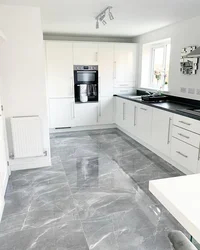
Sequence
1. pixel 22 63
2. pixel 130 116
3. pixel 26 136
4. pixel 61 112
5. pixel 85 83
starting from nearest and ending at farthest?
pixel 22 63, pixel 26 136, pixel 130 116, pixel 61 112, pixel 85 83

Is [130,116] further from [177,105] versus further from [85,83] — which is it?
[85,83]

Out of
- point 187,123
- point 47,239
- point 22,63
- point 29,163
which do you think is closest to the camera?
point 47,239

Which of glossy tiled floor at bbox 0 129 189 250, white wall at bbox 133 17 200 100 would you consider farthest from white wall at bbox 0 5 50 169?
white wall at bbox 133 17 200 100

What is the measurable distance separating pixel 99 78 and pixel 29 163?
2666mm

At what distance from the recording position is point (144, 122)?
3.98m

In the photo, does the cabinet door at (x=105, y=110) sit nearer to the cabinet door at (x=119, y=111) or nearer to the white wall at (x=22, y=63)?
the cabinet door at (x=119, y=111)

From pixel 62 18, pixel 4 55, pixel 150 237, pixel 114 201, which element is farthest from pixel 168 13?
pixel 150 237

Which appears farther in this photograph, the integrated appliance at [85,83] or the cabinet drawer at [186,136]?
the integrated appliance at [85,83]

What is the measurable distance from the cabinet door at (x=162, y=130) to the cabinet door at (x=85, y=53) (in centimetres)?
212

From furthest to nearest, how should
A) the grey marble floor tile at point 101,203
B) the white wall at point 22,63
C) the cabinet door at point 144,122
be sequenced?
the cabinet door at point 144,122 → the white wall at point 22,63 → the grey marble floor tile at point 101,203

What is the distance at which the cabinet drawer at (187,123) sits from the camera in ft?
8.86

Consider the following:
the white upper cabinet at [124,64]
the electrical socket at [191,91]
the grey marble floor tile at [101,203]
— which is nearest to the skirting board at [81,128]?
the white upper cabinet at [124,64]

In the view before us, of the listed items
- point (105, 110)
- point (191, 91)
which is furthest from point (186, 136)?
point (105, 110)

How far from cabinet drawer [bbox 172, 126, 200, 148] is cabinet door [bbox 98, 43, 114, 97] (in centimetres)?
242
